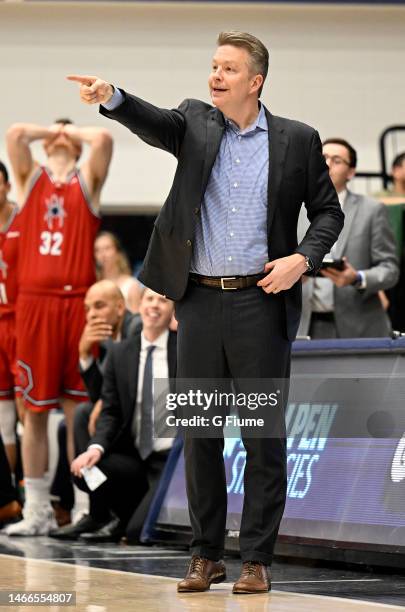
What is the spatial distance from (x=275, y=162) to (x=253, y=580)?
4.86 feet

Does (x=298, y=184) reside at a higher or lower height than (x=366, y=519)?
higher

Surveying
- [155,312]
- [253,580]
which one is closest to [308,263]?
[253,580]

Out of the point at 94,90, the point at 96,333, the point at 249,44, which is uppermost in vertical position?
the point at 249,44

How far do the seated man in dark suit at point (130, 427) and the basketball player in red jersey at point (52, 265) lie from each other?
667 millimetres

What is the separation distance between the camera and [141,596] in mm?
4012

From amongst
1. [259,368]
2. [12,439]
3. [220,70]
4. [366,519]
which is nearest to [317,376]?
[366,519]

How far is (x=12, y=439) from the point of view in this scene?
773cm

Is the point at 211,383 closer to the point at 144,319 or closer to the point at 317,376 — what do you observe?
the point at 317,376

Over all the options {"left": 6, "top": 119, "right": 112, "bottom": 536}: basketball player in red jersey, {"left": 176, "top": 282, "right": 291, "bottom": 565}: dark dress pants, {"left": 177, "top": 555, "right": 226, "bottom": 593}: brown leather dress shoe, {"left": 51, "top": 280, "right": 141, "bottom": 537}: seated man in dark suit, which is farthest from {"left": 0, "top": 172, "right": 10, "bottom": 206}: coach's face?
{"left": 177, "top": 555, "right": 226, "bottom": 593}: brown leather dress shoe

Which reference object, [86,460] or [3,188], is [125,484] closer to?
[86,460]

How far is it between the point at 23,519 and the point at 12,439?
0.97 m

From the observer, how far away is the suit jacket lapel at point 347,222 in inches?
263

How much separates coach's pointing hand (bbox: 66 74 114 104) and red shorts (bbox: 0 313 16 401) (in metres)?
3.89

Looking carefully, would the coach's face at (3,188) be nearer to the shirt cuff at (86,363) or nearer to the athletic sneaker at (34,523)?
the shirt cuff at (86,363)
